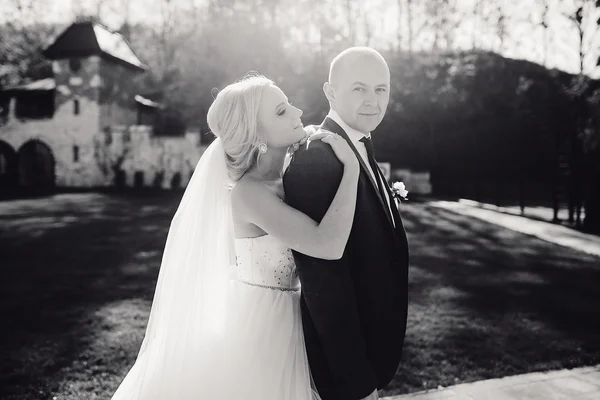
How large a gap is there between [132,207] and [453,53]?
19.5 meters

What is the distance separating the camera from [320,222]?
1.86m

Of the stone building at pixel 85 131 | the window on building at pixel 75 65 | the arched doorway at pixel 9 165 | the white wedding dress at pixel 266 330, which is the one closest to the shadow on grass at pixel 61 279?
the white wedding dress at pixel 266 330

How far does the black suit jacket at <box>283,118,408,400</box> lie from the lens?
72.6 inches

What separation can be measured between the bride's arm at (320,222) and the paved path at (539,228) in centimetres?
947

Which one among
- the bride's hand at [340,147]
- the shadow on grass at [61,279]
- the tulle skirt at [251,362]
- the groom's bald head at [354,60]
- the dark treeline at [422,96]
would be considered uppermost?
the dark treeline at [422,96]

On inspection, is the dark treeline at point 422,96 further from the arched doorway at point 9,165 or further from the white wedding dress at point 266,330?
the white wedding dress at point 266,330

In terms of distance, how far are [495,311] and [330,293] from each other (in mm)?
4915

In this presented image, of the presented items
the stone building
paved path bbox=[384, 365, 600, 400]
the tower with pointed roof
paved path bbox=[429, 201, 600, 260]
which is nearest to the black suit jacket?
paved path bbox=[384, 365, 600, 400]

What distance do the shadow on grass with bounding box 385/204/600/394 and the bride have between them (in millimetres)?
2248

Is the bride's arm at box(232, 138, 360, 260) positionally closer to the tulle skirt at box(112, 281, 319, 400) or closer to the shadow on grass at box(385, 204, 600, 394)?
the tulle skirt at box(112, 281, 319, 400)

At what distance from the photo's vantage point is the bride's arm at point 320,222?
1.80m

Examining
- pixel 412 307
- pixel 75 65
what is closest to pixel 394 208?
pixel 412 307

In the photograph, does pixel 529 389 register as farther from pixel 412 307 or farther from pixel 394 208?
pixel 394 208

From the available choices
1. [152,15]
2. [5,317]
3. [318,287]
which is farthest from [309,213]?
[152,15]
